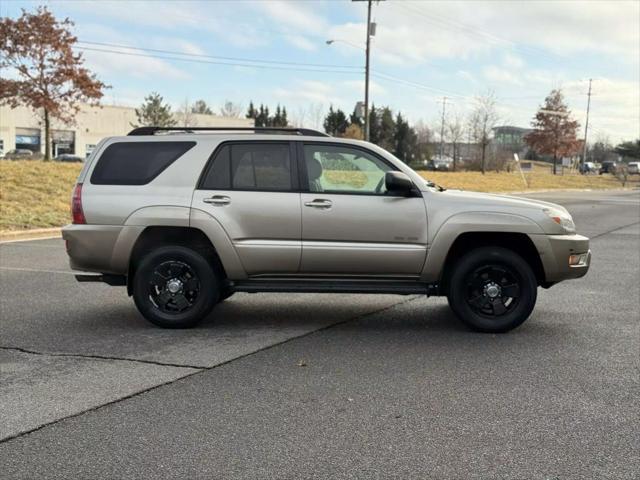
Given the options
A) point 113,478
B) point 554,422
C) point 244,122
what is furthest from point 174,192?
point 244,122

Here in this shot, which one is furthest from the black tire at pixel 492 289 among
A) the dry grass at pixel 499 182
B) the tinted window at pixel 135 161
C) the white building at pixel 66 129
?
the white building at pixel 66 129

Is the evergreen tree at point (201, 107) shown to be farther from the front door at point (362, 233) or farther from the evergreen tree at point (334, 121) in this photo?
the front door at point (362, 233)

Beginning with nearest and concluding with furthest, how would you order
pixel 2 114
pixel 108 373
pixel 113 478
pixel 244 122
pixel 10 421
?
pixel 113 478 < pixel 10 421 < pixel 108 373 < pixel 2 114 < pixel 244 122

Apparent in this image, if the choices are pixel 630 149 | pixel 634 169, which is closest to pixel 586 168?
pixel 634 169

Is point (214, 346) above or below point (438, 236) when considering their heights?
below

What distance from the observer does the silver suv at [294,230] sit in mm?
6371

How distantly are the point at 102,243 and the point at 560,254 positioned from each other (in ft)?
14.5

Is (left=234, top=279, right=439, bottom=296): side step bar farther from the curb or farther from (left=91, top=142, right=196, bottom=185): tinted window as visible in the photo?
the curb

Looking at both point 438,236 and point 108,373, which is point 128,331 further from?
point 438,236

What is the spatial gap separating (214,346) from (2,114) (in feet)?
224

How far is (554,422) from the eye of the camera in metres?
4.22

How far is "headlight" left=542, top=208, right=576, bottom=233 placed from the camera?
256 inches

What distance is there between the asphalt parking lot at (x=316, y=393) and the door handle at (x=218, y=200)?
4.11 feet

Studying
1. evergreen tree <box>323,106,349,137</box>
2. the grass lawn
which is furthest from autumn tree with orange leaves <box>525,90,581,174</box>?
the grass lawn
